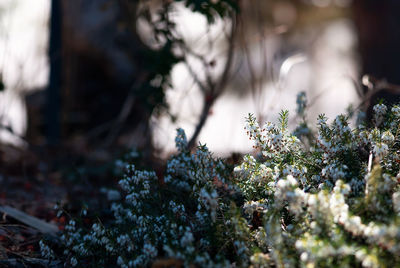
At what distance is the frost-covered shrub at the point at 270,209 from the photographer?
1740mm

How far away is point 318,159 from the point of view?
2.37 meters

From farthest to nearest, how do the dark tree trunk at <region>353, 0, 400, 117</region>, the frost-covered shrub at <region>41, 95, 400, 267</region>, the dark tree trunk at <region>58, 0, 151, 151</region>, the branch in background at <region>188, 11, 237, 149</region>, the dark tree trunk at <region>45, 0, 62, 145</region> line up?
the dark tree trunk at <region>58, 0, 151, 151</region> < the dark tree trunk at <region>353, 0, 400, 117</region> < the dark tree trunk at <region>45, 0, 62, 145</region> < the branch in background at <region>188, 11, 237, 149</region> < the frost-covered shrub at <region>41, 95, 400, 267</region>

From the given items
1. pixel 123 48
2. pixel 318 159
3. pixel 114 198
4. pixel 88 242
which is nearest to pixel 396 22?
pixel 123 48

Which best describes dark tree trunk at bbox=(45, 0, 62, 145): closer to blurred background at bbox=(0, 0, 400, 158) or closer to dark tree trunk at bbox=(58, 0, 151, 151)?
blurred background at bbox=(0, 0, 400, 158)

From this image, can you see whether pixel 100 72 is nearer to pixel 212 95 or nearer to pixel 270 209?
pixel 212 95

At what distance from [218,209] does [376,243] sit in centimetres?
84

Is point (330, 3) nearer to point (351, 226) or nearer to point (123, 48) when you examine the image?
point (123, 48)

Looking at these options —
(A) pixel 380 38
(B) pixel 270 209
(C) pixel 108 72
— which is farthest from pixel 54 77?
(A) pixel 380 38

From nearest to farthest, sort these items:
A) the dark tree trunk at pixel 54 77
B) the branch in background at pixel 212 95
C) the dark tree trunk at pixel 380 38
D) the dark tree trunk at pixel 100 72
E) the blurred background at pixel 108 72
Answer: the branch in background at pixel 212 95, the blurred background at pixel 108 72, the dark tree trunk at pixel 54 77, the dark tree trunk at pixel 380 38, the dark tree trunk at pixel 100 72

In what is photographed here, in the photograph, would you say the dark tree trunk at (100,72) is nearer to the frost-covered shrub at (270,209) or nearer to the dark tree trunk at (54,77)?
the dark tree trunk at (54,77)

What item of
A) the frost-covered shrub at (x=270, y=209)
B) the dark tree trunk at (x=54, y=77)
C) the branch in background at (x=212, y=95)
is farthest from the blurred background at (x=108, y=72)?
the frost-covered shrub at (x=270, y=209)

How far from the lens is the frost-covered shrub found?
5.71ft

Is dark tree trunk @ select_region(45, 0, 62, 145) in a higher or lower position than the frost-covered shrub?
higher

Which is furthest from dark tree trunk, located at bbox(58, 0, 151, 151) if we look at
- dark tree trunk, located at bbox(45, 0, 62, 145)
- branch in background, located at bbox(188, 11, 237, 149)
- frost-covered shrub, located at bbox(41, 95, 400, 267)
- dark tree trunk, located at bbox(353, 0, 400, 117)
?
frost-covered shrub, located at bbox(41, 95, 400, 267)
